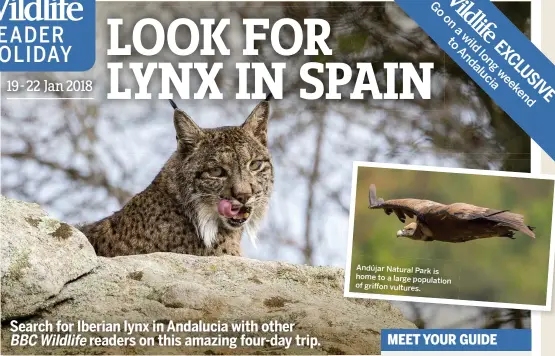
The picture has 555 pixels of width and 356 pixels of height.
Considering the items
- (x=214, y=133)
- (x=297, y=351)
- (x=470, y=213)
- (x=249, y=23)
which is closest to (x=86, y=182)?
(x=214, y=133)

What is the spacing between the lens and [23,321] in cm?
492

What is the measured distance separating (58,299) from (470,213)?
233 cm

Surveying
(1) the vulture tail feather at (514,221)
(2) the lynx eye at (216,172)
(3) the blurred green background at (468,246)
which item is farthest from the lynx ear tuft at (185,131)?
(1) the vulture tail feather at (514,221)

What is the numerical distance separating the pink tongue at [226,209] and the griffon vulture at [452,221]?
830 mm

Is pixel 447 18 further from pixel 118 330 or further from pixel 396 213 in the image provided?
pixel 118 330

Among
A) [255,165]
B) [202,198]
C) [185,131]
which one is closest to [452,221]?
[255,165]

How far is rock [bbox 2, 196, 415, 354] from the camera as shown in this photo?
492 centimetres

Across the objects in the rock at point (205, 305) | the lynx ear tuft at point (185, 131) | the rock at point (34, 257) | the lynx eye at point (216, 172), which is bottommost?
the rock at point (205, 305)

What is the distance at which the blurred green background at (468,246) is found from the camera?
205 inches

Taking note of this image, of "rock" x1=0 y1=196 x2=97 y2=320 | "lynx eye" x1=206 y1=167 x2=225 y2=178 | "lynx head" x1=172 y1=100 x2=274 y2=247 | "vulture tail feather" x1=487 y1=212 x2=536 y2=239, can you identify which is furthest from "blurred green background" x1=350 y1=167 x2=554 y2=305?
"rock" x1=0 y1=196 x2=97 y2=320

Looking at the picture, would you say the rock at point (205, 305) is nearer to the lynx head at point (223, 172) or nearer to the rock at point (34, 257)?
the rock at point (34, 257)

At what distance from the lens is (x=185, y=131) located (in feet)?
17.7

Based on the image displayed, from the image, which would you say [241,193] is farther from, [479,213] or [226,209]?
[479,213]

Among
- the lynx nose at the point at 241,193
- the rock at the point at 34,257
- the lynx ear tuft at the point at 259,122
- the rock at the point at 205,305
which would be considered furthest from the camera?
the lynx ear tuft at the point at 259,122
